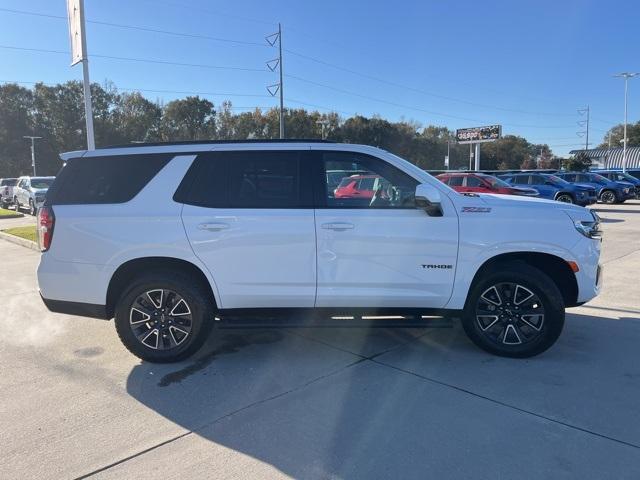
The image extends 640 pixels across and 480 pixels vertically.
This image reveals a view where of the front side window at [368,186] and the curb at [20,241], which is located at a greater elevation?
the front side window at [368,186]

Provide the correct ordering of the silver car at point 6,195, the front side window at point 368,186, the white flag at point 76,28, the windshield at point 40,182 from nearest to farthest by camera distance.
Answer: the front side window at point 368,186 → the white flag at point 76,28 → the windshield at point 40,182 → the silver car at point 6,195

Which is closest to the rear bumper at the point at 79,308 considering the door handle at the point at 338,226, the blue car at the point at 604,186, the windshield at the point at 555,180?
the door handle at the point at 338,226

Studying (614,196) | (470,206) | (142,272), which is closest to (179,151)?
(142,272)

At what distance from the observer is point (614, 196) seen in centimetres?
2584

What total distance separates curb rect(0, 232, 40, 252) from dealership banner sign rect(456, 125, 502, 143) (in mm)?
50878

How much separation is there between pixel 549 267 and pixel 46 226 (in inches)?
182

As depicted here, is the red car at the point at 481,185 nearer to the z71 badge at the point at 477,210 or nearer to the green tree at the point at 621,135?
the z71 badge at the point at 477,210

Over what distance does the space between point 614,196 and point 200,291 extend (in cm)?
2697

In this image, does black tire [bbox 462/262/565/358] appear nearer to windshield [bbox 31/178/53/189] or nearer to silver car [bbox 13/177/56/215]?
silver car [bbox 13/177/56/215]

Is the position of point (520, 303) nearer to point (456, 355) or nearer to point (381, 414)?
point (456, 355)

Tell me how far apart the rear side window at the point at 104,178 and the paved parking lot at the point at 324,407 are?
1.55 m

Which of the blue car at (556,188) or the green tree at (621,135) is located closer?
the blue car at (556,188)

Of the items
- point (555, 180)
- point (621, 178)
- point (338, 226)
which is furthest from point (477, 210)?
point (621, 178)

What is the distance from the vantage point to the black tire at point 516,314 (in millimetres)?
4426
